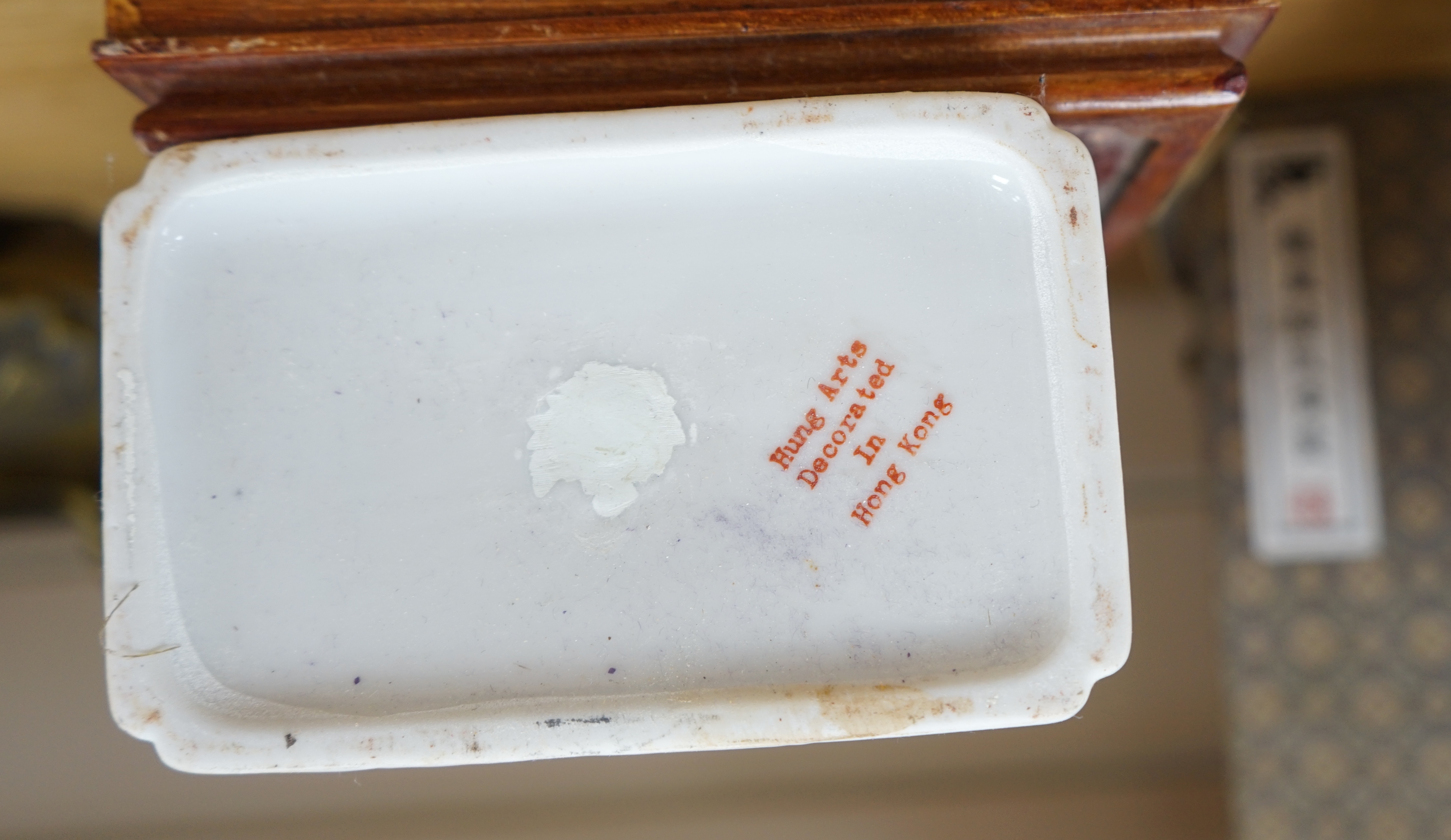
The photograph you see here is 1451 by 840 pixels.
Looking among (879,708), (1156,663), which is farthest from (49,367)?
(1156,663)

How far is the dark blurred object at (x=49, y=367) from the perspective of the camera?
1056mm

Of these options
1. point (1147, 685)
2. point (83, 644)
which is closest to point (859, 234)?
point (1147, 685)

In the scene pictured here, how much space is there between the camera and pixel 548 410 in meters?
0.59

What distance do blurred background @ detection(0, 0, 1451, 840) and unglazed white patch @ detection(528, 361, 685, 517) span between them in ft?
2.95

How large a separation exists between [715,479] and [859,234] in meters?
0.20

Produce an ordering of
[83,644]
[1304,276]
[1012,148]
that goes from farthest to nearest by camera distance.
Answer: [83,644], [1304,276], [1012,148]

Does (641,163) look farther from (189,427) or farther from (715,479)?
(189,427)

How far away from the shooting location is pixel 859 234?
579mm

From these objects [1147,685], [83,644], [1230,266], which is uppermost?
[1230,266]

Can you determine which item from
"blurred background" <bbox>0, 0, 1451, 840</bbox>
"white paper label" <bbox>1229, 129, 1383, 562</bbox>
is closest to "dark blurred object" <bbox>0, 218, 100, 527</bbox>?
"blurred background" <bbox>0, 0, 1451, 840</bbox>

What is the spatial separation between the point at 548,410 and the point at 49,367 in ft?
2.97

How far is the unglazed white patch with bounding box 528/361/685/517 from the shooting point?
583 millimetres

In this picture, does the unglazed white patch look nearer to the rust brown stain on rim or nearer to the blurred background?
the rust brown stain on rim

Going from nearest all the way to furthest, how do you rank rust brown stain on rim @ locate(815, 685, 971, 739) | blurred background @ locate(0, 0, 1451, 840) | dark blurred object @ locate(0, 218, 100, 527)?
rust brown stain on rim @ locate(815, 685, 971, 739)
dark blurred object @ locate(0, 218, 100, 527)
blurred background @ locate(0, 0, 1451, 840)
